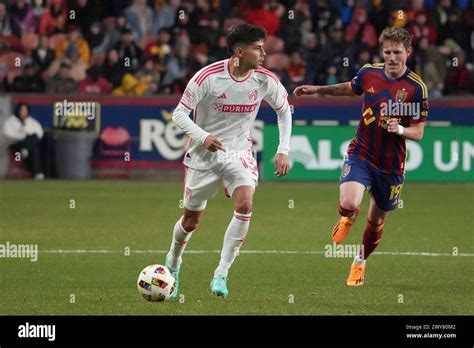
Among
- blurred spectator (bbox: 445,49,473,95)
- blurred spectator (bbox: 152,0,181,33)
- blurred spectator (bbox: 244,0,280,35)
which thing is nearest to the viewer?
blurred spectator (bbox: 445,49,473,95)

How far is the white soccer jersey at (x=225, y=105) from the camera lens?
994 cm

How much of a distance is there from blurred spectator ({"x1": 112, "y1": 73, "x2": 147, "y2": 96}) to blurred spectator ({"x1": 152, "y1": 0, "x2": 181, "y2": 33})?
1855 millimetres

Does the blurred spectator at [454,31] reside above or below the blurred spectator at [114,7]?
below

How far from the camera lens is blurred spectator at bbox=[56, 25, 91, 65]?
964 inches

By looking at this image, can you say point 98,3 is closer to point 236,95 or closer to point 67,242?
point 67,242

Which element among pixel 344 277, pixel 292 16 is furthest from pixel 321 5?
pixel 344 277

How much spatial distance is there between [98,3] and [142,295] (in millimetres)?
16499

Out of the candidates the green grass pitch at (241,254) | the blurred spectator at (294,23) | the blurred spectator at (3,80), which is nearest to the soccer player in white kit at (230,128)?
the green grass pitch at (241,254)

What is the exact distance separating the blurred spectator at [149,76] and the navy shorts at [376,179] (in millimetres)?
13280

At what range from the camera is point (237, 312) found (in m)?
8.94

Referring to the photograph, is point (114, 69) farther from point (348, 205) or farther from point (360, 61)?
point (348, 205)

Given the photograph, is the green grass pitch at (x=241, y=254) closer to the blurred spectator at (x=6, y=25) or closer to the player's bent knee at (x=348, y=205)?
the player's bent knee at (x=348, y=205)

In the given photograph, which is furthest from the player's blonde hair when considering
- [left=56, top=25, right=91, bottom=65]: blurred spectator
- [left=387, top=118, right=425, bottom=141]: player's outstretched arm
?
[left=56, top=25, right=91, bottom=65]: blurred spectator

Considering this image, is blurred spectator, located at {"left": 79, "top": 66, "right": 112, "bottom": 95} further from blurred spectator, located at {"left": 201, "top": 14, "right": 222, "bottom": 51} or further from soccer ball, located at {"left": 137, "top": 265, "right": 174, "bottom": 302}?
soccer ball, located at {"left": 137, "top": 265, "right": 174, "bottom": 302}
